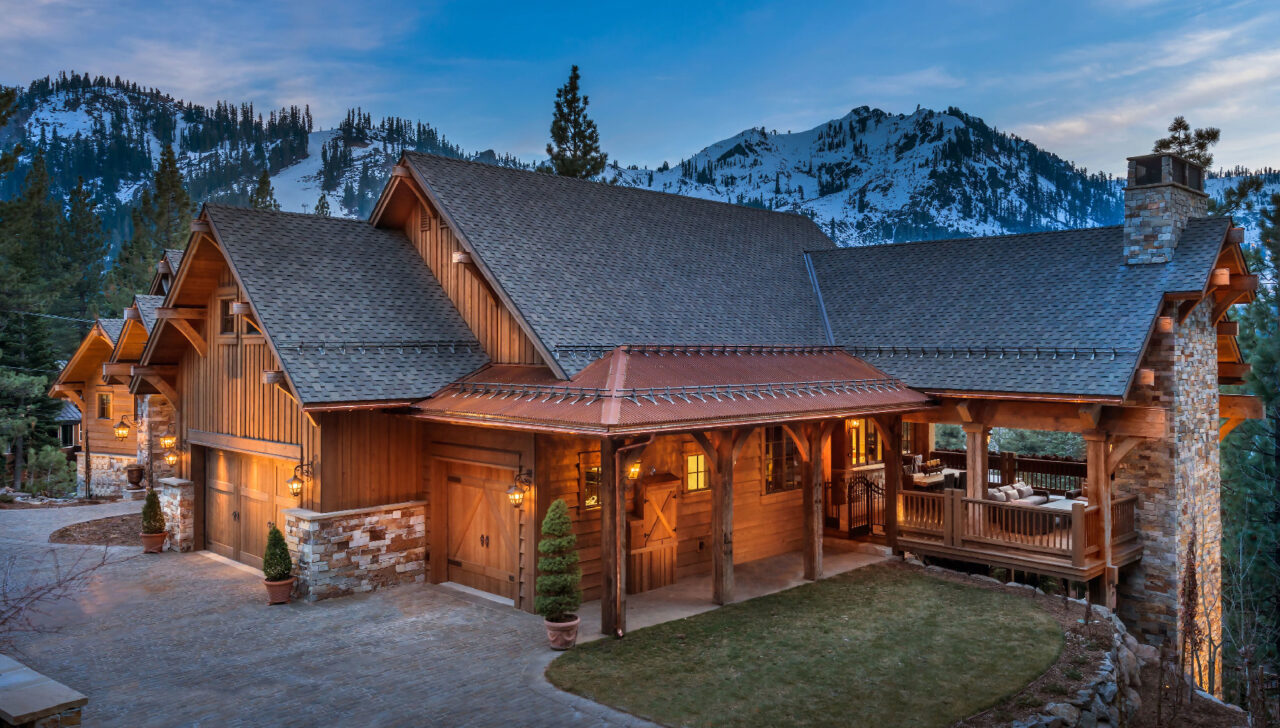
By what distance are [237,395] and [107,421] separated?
15491 mm

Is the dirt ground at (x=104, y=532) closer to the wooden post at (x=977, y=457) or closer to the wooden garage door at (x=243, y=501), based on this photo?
the wooden garage door at (x=243, y=501)

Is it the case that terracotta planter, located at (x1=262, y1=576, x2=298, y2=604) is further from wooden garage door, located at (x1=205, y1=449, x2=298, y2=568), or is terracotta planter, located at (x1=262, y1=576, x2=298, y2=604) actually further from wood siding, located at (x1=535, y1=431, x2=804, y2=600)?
wood siding, located at (x1=535, y1=431, x2=804, y2=600)

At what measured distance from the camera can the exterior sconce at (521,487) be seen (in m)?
11.6

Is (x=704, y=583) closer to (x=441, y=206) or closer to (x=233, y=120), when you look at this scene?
(x=441, y=206)

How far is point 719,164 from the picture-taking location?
389ft

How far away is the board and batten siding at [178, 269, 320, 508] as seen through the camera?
43.1 feet

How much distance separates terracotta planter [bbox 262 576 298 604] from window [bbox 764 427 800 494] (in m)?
8.18

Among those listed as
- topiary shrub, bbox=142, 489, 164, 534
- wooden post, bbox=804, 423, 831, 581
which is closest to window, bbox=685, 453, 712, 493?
wooden post, bbox=804, 423, 831, 581

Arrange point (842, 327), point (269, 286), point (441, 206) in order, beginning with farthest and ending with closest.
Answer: point (842, 327) < point (441, 206) < point (269, 286)

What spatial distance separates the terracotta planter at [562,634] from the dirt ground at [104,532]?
36.6ft

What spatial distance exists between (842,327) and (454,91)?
66127 millimetres

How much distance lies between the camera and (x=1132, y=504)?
45.3 ft

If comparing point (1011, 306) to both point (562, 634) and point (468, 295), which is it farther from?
point (562, 634)

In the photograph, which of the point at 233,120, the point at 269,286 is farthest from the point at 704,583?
the point at 233,120
